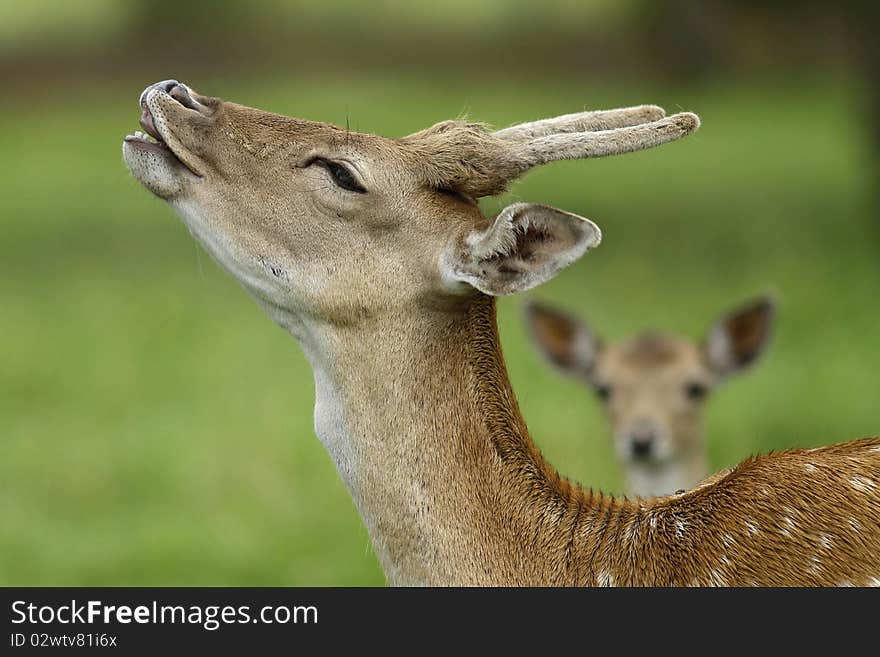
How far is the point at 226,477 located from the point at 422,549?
6.22 meters

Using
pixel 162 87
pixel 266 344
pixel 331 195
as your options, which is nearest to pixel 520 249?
pixel 331 195

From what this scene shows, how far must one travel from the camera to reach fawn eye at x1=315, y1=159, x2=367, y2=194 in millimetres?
4992

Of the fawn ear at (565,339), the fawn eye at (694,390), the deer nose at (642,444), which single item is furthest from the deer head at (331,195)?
the fawn ear at (565,339)

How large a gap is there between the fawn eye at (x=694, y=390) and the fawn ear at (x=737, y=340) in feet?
0.61

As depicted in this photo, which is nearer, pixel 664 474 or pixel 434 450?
pixel 434 450

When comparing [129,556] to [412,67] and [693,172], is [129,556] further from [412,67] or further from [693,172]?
[412,67]

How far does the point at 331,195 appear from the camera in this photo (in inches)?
196

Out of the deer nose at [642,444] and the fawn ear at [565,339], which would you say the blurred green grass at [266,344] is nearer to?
the fawn ear at [565,339]

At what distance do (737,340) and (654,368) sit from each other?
515mm

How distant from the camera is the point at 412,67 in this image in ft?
105

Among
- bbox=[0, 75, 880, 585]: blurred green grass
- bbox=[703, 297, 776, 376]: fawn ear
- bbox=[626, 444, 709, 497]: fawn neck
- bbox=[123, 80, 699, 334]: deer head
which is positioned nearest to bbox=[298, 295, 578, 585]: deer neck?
bbox=[123, 80, 699, 334]: deer head

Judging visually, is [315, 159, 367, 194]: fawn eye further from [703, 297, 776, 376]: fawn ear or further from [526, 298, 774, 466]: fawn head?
[703, 297, 776, 376]: fawn ear

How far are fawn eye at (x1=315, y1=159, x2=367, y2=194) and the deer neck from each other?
0.46 metres

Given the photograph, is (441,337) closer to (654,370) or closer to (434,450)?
(434,450)
